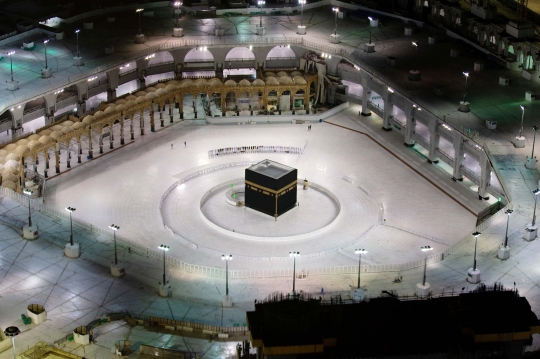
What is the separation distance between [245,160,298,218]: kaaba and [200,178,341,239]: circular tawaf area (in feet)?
2.88

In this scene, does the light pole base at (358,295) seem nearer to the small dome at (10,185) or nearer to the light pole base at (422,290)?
the light pole base at (422,290)

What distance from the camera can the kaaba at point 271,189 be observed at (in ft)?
458

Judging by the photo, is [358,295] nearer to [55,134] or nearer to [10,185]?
[10,185]

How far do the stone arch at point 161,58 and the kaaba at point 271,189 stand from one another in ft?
142

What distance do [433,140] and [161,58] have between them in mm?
52079

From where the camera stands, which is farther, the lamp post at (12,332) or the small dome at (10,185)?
the small dome at (10,185)

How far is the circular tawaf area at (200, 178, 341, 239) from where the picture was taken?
137250mm

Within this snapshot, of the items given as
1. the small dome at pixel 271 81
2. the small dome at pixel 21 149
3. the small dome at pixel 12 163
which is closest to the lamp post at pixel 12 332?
the small dome at pixel 12 163

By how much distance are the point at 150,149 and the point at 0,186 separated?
27.0m

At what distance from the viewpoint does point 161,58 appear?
182750 mm

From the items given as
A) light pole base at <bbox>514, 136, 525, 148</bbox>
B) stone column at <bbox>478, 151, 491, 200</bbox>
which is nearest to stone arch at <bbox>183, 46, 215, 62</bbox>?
stone column at <bbox>478, 151, 491, 200</bbox>

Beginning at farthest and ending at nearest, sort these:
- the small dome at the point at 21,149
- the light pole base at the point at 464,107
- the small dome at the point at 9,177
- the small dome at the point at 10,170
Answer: the light pole base at the point at 464,107 < the small dome at the point at 21,149 < the small dome at the point at 10,170 < the small dome at the point at 9,177

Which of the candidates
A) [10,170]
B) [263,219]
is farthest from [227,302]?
[10,170]

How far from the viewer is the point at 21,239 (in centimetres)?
12519
